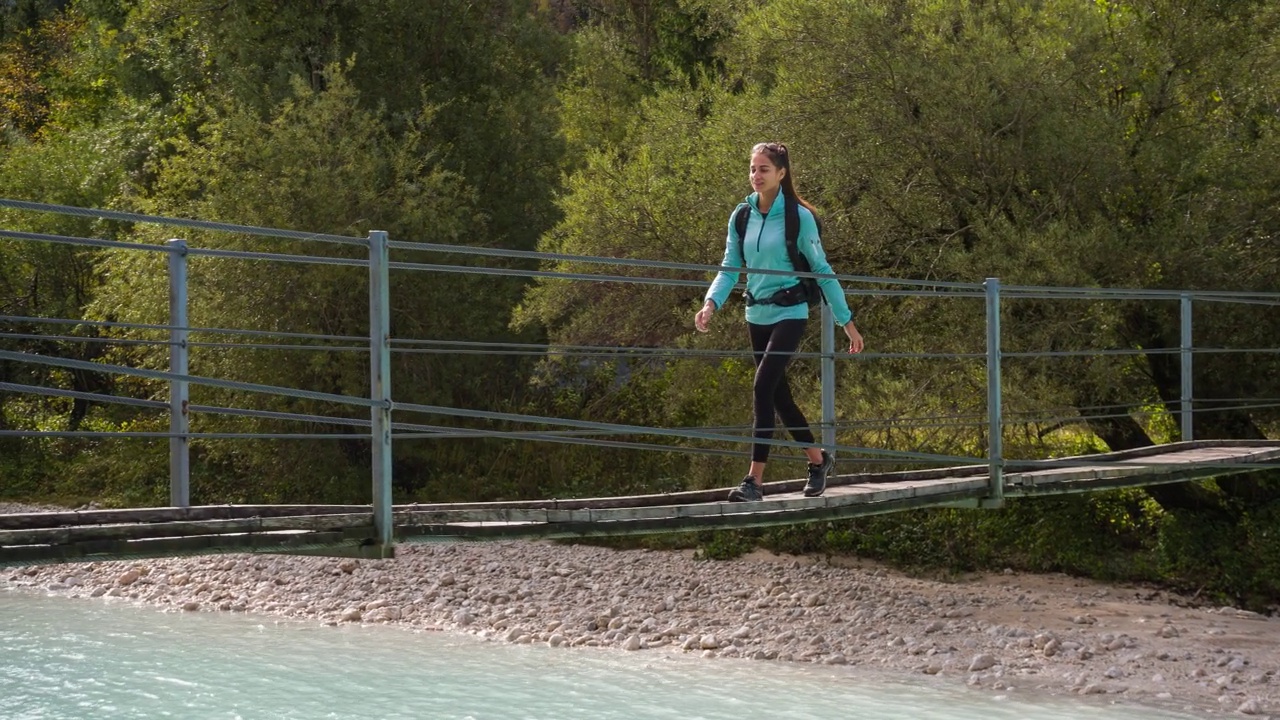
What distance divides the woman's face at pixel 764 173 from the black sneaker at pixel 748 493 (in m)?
1.28

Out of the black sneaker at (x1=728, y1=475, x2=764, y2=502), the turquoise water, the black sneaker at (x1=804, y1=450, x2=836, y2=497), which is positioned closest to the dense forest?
the black sneaker at (x1=804, y1=450, x2=836, y2=497)

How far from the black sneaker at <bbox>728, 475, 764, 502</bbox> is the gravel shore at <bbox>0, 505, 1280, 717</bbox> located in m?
6.93

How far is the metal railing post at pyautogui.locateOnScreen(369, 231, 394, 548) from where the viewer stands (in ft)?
16.1

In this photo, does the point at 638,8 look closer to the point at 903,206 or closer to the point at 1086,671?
the point at 903,206

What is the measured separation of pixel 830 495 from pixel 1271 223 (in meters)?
8.30

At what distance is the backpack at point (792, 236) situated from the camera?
618cm

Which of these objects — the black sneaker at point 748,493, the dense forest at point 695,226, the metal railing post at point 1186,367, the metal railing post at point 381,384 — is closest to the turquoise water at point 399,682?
the dense forest at point 695,226

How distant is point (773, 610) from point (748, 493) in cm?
911

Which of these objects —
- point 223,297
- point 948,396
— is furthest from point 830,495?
point 223,297

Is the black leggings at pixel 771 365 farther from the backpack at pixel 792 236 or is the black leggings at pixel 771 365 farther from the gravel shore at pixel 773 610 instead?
the gravel shore at pixel 773 610

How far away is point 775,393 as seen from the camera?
6.48m

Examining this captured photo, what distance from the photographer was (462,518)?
5.57 m

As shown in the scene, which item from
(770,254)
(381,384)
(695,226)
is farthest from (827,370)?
(695,226)

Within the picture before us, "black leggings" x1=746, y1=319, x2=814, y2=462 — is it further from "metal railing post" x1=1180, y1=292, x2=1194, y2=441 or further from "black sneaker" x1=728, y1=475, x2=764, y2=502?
"metal railing post" x1=1180, y1=292, x2=1194, y2=441
